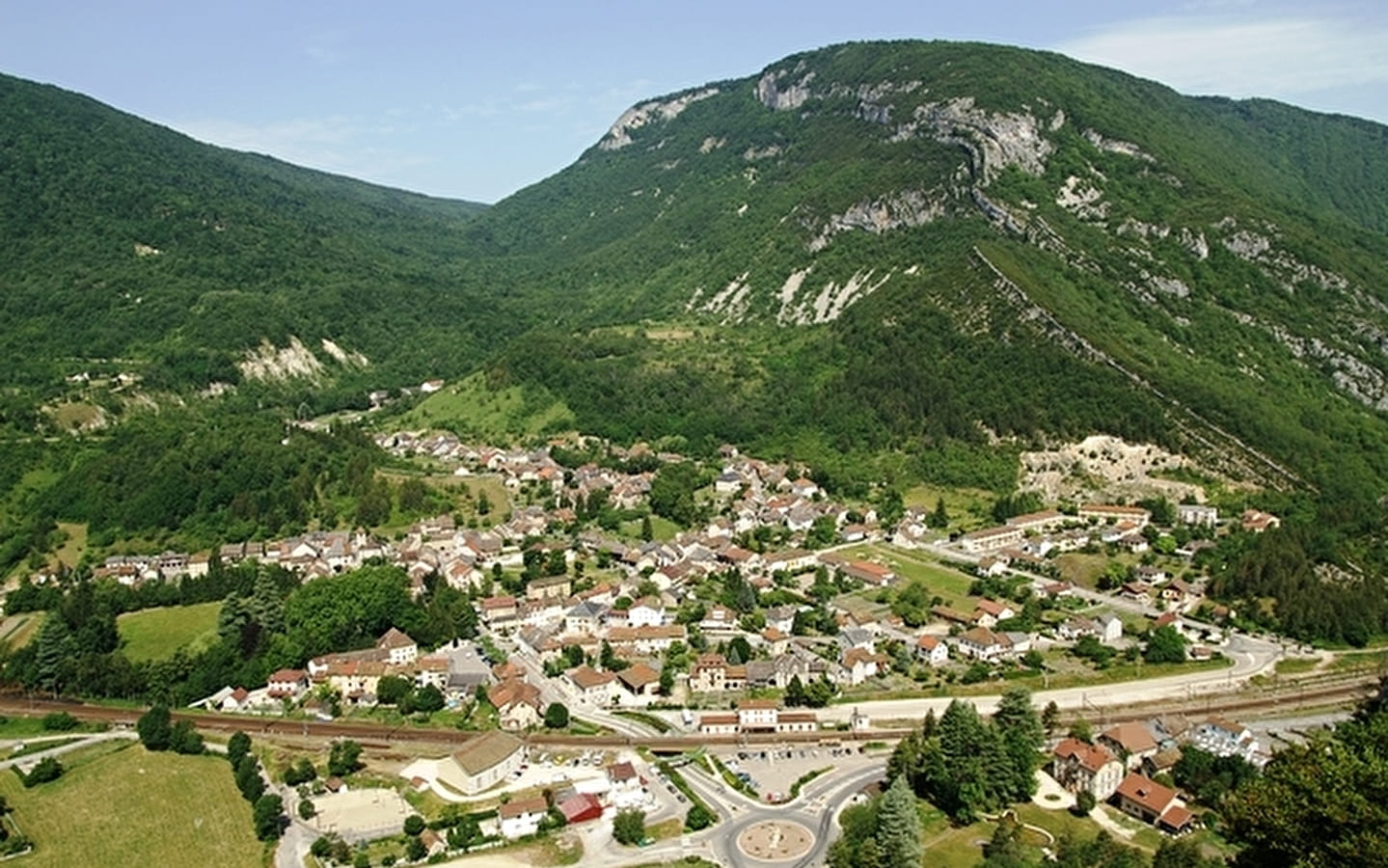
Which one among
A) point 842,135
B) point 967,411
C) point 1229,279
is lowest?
point 967,411

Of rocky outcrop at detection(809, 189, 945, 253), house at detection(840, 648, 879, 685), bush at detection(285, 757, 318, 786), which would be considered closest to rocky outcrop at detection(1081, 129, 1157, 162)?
rocky outcrop at detection(809, 189, 945, 253)

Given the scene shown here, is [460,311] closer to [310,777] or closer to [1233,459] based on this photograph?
[1233,459]

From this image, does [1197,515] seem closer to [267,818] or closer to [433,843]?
[433,843]

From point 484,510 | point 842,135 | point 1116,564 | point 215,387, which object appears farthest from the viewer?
point 842,135

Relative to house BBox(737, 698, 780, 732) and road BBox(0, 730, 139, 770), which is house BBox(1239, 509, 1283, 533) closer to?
house BBox(737, 698, 780, 732)

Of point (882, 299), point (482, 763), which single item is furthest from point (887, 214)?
point (482, 763)

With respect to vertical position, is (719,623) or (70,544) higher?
(70,544)

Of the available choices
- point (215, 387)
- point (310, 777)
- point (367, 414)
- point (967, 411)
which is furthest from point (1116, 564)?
point (215, 387)

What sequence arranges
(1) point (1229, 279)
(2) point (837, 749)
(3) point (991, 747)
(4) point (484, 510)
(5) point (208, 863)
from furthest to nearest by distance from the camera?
(1) point (1229, 279)
(4) point (484, 510)
(2) point (837, 749)
(3) point (991, 747)
(5) point (208, 863)
